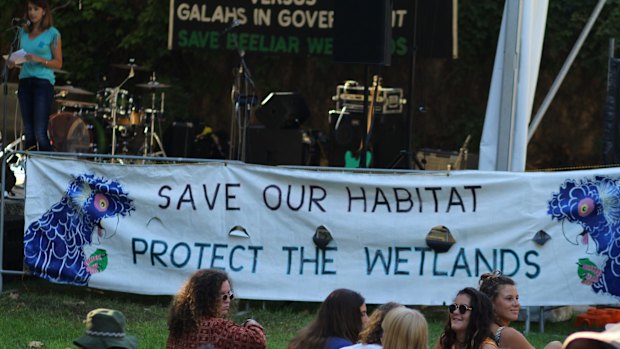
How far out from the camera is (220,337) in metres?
5.50

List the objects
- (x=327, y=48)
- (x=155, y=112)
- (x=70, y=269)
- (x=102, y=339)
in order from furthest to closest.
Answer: (x=155, y=112) < (x=327, y=48) < (x=70, y=269) < (x=102, y=339)

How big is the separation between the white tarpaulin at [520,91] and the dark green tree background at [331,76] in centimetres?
930

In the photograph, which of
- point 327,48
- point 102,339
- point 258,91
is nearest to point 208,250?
point 102,339

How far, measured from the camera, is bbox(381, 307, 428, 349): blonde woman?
4.89 meters

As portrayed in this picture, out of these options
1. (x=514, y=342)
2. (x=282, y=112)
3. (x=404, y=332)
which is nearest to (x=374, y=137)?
Result: (x=282, y=112)

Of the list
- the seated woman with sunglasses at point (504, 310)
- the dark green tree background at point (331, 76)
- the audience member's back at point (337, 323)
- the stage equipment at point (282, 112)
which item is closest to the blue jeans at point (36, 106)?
the stage equipment at point (282, 112)

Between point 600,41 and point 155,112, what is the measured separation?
7.12 meters

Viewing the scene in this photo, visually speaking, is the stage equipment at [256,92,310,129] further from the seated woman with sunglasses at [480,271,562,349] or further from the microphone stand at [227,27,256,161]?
the seated woman with sunglasses at [480,271,562,349]

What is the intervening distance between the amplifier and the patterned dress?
9.67 meters

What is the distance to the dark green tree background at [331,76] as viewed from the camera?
18.6 m

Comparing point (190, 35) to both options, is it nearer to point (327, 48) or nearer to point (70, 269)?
point (327, 48)

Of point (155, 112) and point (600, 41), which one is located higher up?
point (600, 41)

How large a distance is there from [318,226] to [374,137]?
651cm

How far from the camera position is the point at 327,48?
46.2ft
